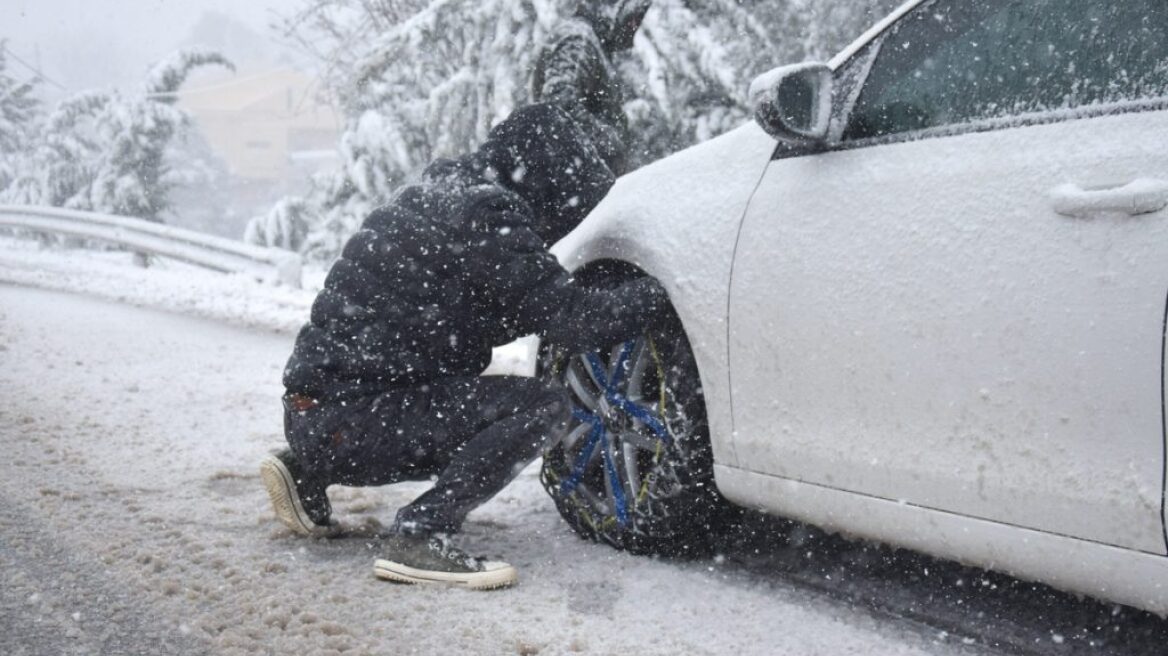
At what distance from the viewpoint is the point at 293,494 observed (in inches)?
135

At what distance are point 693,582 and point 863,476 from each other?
762 millimetres

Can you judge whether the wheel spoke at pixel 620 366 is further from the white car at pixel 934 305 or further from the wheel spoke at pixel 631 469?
the wheel spoke at pixel 631 469

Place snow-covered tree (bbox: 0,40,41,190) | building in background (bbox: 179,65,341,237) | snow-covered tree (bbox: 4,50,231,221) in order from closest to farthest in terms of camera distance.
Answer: snow-covered tree (bbox: 4,50,231,221) < snow-covered tree (bbox: 0,40,41,190) < building in background (bbox: 179,65,341,237)

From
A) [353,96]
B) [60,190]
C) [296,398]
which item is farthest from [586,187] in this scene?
[60,190]

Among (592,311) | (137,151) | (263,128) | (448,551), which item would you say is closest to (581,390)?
(592,311)

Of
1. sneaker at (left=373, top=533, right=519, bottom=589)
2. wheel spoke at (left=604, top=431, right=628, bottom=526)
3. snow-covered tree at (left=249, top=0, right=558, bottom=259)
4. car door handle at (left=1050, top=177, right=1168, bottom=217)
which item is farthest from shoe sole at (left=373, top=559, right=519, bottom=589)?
snow-covered tree at (left=249, top=0, right=558, bottom=259)

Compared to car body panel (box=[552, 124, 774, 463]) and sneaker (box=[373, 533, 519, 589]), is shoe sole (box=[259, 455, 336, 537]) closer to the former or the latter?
sneaker (box=[373, 533, 519, 589])

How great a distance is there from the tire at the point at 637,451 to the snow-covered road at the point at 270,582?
122mm

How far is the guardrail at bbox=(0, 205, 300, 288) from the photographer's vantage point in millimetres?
11078

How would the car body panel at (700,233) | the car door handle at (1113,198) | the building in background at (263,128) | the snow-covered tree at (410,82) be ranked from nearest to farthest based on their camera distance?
the car door handle at (1113,198) < the car body panel at (700,233) < the snow-covered tree at (410,82) < the building in background at (263,128)

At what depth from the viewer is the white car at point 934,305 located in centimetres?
201

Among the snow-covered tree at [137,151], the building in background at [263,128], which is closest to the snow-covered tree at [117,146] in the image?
the snow-covered tree at [137,151]

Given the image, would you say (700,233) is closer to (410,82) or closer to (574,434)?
(574,434)

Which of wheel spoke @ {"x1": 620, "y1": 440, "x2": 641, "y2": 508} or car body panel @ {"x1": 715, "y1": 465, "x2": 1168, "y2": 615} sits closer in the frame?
car body panel @ {"x1": 715, "y1": 465, "x2": 1168, "y2": 615}
